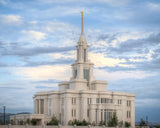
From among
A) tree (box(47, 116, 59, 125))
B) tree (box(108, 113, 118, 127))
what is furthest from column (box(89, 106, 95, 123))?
tree (box(47, 116, 59, 125))

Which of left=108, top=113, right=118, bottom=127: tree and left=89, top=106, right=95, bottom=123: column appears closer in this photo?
left=108, top=113, right=118, bottom=127: tree

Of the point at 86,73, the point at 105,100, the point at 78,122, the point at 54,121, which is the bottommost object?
the point at 78,122

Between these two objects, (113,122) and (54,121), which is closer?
(113,122)

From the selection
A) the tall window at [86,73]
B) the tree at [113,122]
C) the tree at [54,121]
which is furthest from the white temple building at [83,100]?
the tree at [113,122]

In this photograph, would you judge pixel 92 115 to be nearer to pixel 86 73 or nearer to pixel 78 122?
pixel 78 122

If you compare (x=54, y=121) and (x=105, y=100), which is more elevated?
(x=105, y=100)

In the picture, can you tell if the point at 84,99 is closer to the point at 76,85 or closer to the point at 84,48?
the point at 76,85

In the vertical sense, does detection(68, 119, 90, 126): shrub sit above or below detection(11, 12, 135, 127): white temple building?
below

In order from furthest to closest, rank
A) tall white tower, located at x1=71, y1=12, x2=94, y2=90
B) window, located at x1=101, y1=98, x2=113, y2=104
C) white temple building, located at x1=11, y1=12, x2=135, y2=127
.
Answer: tall white tower, located at x1=71, y1=12, x2=94, y2=90, window, located at x1=101, y1=98, x2=113, y2=104, white temple building, located at x1=11, y1=12, x2=135, y2=127

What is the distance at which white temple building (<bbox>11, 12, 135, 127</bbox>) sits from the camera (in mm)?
106438

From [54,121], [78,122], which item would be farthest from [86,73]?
[54,121]

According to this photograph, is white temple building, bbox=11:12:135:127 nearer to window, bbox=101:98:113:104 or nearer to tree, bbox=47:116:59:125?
window, bbox=101:98:113:104

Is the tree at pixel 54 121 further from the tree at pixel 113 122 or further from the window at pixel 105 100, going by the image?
the tree at pixel 113 122

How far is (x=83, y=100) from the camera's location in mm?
108062
